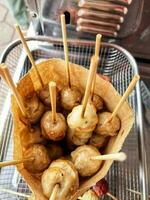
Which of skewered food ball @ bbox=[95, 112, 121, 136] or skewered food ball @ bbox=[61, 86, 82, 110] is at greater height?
skewered food ball @ bbox=[61, 86, 82, 110]

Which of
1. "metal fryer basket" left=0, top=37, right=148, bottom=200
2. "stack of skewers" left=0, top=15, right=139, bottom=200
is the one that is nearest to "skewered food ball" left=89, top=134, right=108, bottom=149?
"stack of skewers" left=0, top=15, right=139, bottom=200

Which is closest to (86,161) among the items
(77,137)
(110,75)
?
(77,137)

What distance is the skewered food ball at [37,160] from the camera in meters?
0.64

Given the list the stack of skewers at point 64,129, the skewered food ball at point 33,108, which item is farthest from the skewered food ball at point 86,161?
the skewered food ball at point 33,108

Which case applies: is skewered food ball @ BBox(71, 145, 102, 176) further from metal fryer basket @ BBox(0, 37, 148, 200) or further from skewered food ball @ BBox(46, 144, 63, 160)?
metal fryer basket @ BBox(0, 37, 148, 200)

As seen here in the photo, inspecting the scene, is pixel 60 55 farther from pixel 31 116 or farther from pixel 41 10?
pixel 31 116

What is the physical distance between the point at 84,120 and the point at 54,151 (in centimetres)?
11

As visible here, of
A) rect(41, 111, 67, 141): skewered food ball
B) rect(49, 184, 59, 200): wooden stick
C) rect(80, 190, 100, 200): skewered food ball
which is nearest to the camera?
rect(49, 184, 59, 200): wooden stick

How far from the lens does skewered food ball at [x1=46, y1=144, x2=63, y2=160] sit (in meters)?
0.69

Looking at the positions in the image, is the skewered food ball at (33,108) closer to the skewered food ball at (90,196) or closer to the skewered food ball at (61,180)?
the skewered food ball at (61,180)

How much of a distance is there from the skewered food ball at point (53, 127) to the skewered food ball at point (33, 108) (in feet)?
0.08

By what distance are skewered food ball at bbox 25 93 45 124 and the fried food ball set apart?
0.24ft

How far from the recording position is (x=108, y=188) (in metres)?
0.87

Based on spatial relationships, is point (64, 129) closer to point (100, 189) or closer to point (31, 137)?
point (31, 137)
